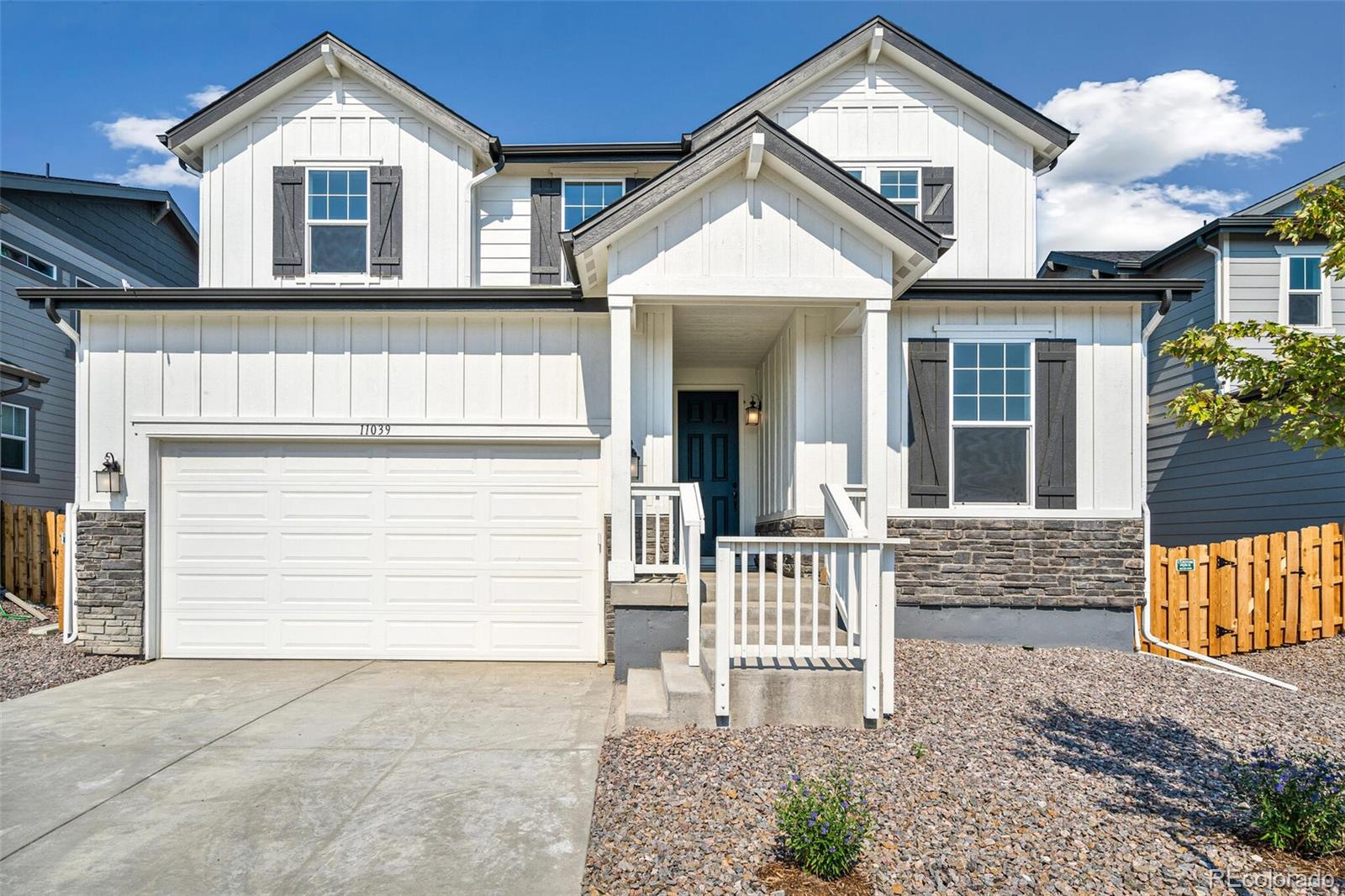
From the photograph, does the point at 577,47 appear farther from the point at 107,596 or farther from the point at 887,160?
the point at 107,596

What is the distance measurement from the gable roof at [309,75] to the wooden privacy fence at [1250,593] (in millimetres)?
8811

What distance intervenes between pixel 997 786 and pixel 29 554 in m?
11.9

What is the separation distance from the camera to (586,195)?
9.57 m

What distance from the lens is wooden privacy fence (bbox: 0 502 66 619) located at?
33.3ft

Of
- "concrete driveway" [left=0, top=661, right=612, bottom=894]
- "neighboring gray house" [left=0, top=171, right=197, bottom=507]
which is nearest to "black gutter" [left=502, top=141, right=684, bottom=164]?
"concrete driveway" [left=0, top=661, right=612, bottom=894]

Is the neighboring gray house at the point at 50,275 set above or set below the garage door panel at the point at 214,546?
above

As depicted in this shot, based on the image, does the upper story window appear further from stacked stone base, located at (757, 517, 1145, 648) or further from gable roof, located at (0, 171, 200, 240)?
gable roof, located at (0, 171, 200, 240)

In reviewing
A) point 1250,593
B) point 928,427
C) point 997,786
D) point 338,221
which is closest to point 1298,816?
point 997,786

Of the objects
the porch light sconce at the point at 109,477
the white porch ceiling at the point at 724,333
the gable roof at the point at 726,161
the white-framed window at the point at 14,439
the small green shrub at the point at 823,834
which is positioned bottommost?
the small green shrub at the point at 823,834

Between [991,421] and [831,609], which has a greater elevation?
[991,421]

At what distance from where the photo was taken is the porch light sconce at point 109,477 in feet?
25.0

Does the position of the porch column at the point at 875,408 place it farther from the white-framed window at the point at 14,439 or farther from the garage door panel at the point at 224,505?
the white-framed window at the point at 14,439

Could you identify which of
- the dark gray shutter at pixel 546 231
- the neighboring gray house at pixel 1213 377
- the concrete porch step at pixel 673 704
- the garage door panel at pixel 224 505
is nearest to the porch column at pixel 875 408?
the concrete porch step at pixel 673 704

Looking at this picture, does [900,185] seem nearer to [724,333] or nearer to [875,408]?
[724,333]
